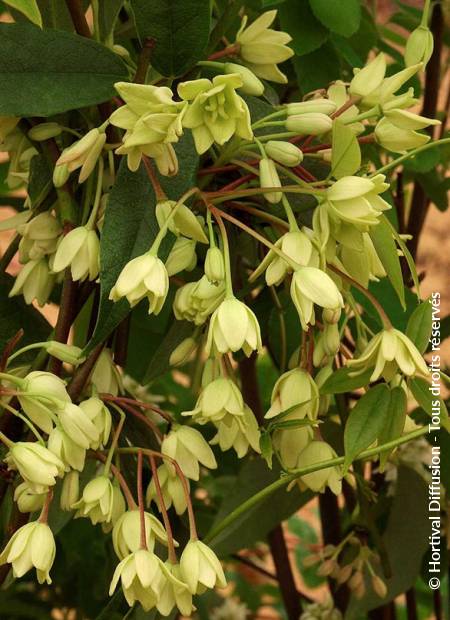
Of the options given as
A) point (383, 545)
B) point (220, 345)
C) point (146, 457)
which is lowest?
point (383, 545)

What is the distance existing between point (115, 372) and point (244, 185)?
99 mm

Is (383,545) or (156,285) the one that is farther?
(383,545)

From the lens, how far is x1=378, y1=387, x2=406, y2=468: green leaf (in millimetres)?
438

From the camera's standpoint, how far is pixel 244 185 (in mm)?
459

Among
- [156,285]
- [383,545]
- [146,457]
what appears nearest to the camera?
[156,285]

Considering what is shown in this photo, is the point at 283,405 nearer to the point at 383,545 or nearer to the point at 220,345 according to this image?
the point at 220,345

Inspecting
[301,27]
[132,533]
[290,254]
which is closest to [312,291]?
[290,254]

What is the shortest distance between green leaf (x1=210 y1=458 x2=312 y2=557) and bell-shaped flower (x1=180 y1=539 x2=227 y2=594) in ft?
0.64

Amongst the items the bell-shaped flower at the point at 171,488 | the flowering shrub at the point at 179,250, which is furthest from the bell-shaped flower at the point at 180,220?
the bell-shaped flower at the point at 171,488

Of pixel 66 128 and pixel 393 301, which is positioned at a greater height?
pixel 66 128

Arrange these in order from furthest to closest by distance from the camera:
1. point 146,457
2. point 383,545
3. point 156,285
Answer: point 383,545, point 146,457, point 156,285

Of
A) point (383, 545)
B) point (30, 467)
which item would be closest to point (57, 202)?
point (30, 467)

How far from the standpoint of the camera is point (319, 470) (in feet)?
1.51

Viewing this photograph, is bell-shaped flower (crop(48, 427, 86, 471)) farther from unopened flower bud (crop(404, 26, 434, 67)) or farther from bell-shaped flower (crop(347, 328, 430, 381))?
unopened flower bud (crop(404, 26, 434, 67))
